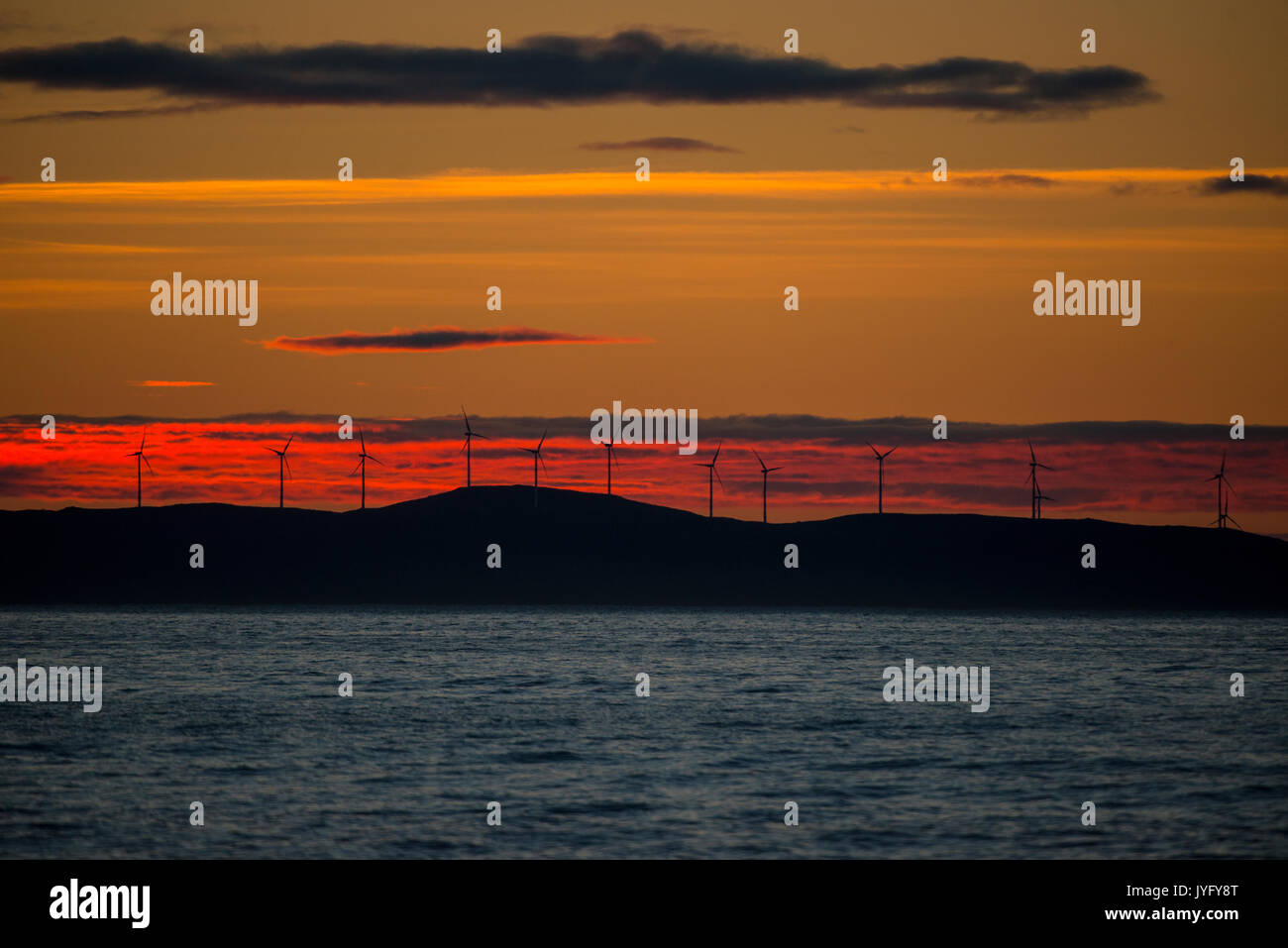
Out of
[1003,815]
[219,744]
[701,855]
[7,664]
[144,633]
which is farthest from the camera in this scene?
[144,633]
